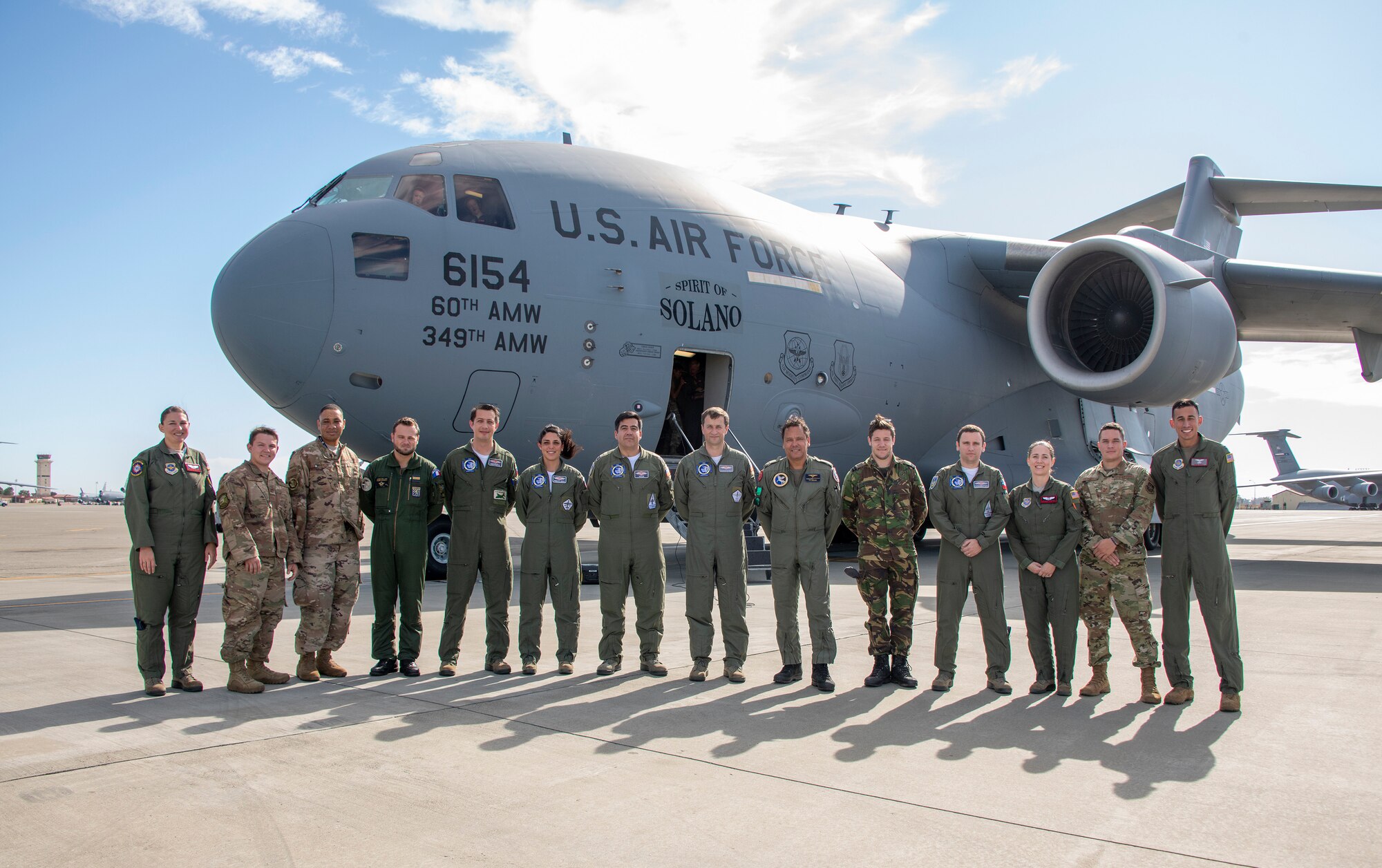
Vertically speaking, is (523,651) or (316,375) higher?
(316,375)

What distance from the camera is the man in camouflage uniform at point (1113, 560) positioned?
16.3 ft

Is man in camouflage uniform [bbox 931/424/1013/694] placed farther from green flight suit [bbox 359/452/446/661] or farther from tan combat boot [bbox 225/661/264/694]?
Result: tan combat boot [bbox 225/661/264/694]

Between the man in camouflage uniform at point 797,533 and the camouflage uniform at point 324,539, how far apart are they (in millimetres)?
2364

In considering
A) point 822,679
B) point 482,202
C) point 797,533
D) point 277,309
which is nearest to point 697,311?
point 482,202

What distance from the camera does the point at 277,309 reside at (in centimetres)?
792

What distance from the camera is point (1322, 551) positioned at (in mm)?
16266

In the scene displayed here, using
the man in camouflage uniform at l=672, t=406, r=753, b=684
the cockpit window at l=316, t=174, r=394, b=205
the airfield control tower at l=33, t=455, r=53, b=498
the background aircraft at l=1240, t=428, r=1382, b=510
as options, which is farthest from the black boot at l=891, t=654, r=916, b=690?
the airfield control tower at l=33, t=455, r=53, b=498

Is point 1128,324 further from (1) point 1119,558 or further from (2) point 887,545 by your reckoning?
(2) point 887,545

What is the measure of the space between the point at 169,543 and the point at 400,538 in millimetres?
1199

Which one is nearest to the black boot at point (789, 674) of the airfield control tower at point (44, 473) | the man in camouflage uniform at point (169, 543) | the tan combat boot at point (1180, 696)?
the tan combat boot at point (1180, 696)

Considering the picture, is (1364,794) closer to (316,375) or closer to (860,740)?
(860,740)

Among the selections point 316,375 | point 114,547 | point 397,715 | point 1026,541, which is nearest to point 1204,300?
point 1026,541

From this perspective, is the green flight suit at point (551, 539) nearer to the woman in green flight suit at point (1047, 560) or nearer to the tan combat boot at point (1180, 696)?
the woman in green flight suit at point (1047, 560)

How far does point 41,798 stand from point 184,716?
1.17m
